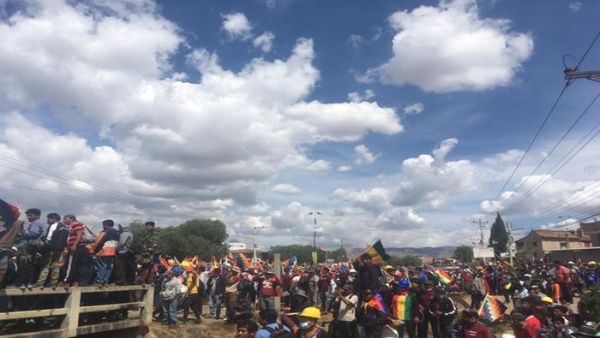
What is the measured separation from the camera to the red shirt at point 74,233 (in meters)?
9.43

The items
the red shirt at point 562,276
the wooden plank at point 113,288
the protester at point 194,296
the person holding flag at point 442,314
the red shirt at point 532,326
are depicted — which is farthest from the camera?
the red shirt at point 562,276

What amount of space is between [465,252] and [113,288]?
142734mm

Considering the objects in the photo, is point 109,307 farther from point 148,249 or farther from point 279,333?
point 279,333

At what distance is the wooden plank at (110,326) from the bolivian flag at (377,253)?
6.29 metres

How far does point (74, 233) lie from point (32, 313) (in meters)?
2.20

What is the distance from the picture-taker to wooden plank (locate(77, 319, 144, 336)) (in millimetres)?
8669

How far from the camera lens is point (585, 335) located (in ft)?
18.4

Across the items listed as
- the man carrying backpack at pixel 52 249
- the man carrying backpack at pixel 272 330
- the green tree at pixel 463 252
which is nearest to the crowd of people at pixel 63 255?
the man carrying backpack at pixel 52 249

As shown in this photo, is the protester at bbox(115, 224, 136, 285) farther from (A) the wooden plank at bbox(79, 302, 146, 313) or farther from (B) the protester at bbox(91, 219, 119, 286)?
(A) the wooden plank at bbox(79, 302, 146, 313)

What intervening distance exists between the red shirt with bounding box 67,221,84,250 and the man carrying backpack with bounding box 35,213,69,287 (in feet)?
1.34

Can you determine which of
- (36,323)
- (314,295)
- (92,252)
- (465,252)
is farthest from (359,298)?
(465,252)

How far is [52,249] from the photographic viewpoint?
29.2ft

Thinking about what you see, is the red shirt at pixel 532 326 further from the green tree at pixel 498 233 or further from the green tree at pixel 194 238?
the green tree at pixel 498 233

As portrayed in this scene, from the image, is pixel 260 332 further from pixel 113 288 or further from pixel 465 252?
pixel 465 252
